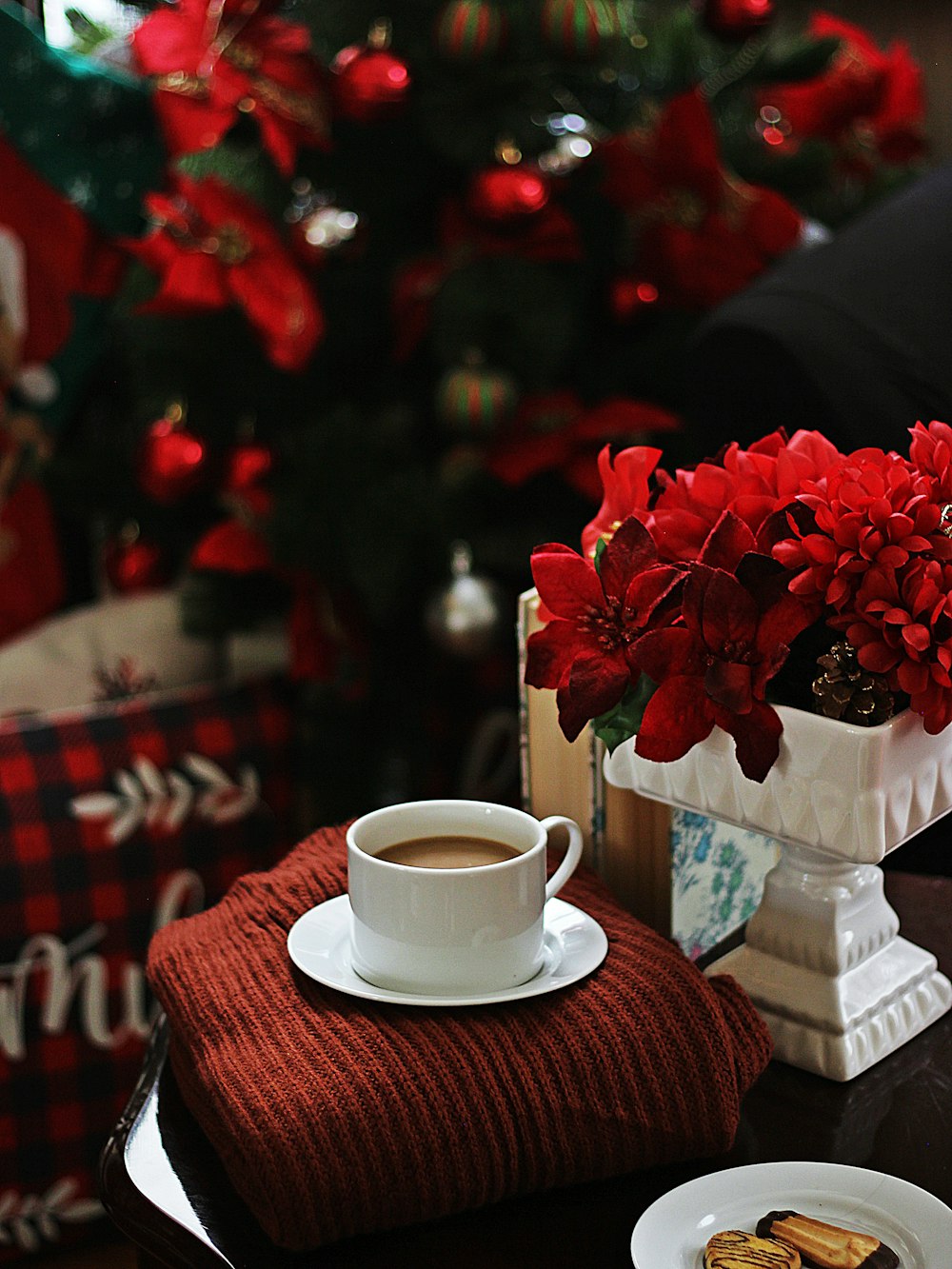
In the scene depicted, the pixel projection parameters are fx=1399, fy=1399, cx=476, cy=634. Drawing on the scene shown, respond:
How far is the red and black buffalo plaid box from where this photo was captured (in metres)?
1.08

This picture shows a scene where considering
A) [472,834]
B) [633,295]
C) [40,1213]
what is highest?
[633,295]

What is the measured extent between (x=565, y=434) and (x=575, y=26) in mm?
290

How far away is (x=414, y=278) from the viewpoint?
3.51 ft

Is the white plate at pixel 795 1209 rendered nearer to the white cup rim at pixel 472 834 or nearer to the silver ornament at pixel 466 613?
the white cup rim at pixel 472 834

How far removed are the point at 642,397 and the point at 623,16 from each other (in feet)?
1.03

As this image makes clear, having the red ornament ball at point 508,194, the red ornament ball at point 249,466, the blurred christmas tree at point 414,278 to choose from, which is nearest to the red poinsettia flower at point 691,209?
the blurred christmas tree at point 414,278

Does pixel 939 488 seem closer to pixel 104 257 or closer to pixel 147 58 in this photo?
pixel 147 58

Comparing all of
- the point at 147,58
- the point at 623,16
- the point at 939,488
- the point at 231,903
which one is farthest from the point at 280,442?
the point at 939,488

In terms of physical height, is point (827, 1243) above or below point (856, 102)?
below

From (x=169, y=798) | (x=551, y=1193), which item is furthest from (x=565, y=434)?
(x=551, y=1193)

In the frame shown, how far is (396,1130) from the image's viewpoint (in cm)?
47

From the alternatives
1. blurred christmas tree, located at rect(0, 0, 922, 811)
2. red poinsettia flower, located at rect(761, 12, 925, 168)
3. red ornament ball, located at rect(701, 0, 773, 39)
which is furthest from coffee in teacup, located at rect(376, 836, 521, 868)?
red poinsettia flower, located at rect(761, 12, 925, 168)

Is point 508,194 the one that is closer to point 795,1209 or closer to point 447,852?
point 447,852

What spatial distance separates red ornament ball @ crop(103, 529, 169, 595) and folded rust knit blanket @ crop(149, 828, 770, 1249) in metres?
0.82
